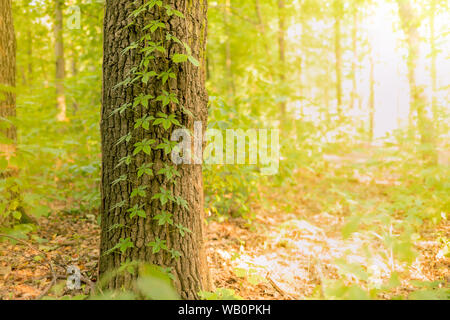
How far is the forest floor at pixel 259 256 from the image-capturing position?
290 centimetres

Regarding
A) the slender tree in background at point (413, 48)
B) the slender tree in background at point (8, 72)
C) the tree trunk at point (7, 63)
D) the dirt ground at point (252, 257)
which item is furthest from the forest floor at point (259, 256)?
the slender tree in background at point (413, 48)

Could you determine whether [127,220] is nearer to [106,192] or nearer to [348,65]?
[106,192]

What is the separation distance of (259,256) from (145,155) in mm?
2281

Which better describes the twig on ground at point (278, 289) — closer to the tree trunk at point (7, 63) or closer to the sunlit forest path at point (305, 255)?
the sunlit forest path at point (305, 255)

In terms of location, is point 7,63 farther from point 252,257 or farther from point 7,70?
point 252,257

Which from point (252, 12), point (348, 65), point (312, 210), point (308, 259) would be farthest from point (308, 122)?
point (348, 65)

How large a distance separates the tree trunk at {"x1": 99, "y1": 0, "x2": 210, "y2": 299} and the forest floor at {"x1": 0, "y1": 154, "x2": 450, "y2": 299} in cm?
66

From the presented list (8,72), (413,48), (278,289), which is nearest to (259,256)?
(278,289)

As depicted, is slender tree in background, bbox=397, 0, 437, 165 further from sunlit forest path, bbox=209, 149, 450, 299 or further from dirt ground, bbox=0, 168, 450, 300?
dirt ground, bbox=0, 168, 450, 300

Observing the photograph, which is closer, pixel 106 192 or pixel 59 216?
pixel 106 192

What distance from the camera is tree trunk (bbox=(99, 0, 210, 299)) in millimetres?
2371

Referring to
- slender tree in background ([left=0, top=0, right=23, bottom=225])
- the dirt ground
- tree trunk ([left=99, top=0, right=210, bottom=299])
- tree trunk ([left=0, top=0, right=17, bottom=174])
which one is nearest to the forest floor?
the dirt ground
